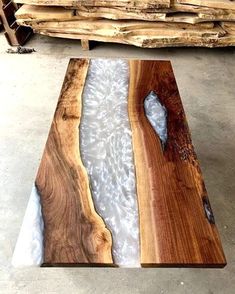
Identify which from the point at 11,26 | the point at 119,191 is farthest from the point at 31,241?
the point at 11,26

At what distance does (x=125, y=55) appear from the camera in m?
2.45

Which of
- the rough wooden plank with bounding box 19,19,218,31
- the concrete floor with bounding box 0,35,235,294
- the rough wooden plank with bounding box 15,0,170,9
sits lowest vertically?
the concrete floor with bounding box 0,35,235,294

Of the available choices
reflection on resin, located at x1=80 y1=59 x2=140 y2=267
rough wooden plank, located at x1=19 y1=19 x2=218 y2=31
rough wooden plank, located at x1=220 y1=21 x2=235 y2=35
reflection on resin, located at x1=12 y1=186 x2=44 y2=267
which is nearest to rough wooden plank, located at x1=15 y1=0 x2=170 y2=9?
rough wooden plank, located at x1=19 y1=19 x2=218 y2=31

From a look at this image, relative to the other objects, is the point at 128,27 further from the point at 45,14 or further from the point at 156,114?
the point at 156,114

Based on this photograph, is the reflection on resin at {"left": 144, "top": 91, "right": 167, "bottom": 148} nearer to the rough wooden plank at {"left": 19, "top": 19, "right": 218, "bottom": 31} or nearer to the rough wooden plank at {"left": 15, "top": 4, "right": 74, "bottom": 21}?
the rough wooden plank at {"left": 19, "top": 19, "right": 218, "bottom": 31}

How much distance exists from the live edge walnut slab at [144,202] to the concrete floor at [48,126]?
0.45 meters

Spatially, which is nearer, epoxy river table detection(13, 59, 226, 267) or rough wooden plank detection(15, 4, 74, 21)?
epoxy river table detection(13, 59, 226, 267)

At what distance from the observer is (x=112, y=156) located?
893 millimetres

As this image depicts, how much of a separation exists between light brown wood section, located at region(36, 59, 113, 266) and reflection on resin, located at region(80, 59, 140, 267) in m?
0.03

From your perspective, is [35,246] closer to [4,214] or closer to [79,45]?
[4,214]

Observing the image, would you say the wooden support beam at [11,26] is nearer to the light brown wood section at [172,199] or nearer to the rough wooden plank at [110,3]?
the rough wooden plank at [110,3]

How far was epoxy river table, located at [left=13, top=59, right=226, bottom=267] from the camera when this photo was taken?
2.14 ft

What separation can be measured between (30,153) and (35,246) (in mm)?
951

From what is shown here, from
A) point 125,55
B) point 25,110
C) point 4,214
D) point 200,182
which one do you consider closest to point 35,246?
point 200,182
